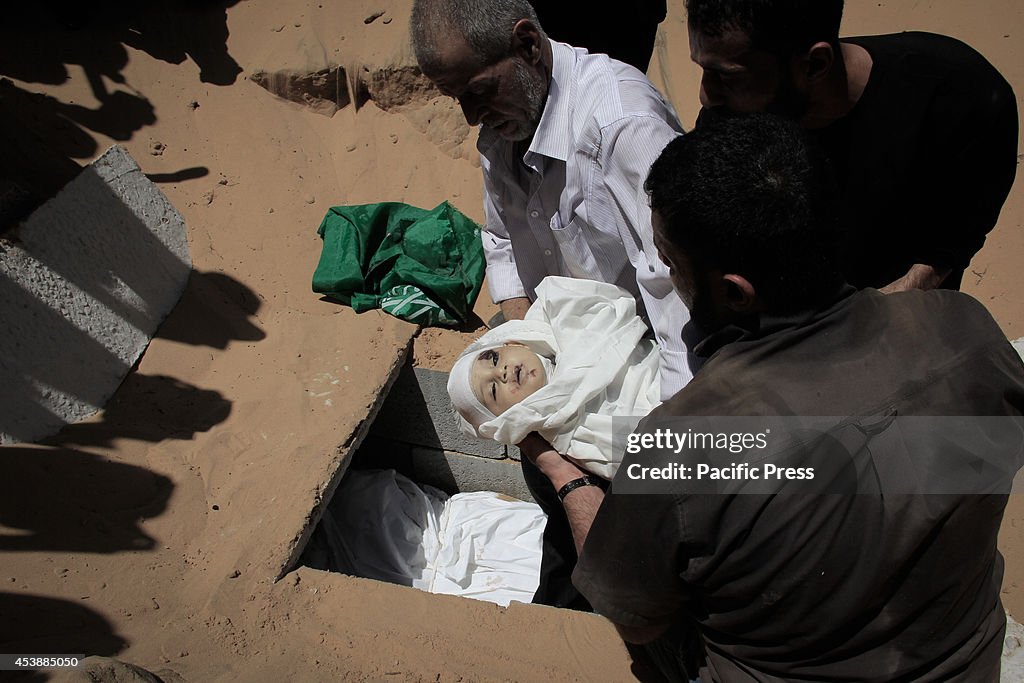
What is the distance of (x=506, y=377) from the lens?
8.88 ft

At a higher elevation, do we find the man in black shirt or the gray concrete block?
the man in black shirt

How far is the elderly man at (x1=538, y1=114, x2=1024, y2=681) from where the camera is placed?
148 centimetres

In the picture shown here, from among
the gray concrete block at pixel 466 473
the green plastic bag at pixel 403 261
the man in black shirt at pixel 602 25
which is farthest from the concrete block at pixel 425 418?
the man in black shirt at pixel 602 25

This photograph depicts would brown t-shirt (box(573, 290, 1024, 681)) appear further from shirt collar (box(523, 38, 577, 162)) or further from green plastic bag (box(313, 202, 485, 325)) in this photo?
green plastic bag (box(313, 202, 485, 325))

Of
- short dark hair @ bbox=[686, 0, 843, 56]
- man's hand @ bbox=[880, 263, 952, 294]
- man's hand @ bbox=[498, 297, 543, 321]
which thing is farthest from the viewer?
man's hand @ bbox=[498, 297, 543, 321]

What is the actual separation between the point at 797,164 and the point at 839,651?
107 cm

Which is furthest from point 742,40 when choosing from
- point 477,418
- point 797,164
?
point 477,418

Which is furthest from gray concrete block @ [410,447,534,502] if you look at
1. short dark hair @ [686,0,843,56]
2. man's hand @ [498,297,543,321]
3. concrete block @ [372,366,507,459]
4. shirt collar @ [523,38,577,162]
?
short dark hair @ [686,0,843,56]

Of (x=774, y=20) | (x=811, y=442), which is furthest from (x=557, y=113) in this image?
(x=811, y=442)

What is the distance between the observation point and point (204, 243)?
4512 mm

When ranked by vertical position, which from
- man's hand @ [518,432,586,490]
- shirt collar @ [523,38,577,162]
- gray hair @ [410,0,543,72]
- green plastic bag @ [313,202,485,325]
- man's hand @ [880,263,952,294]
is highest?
gray hair @ [410,0,543,72]

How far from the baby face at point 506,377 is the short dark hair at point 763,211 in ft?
3.81

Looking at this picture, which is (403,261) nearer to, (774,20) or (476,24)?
(476,24)

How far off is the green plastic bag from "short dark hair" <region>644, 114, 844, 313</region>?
2.66 meters
